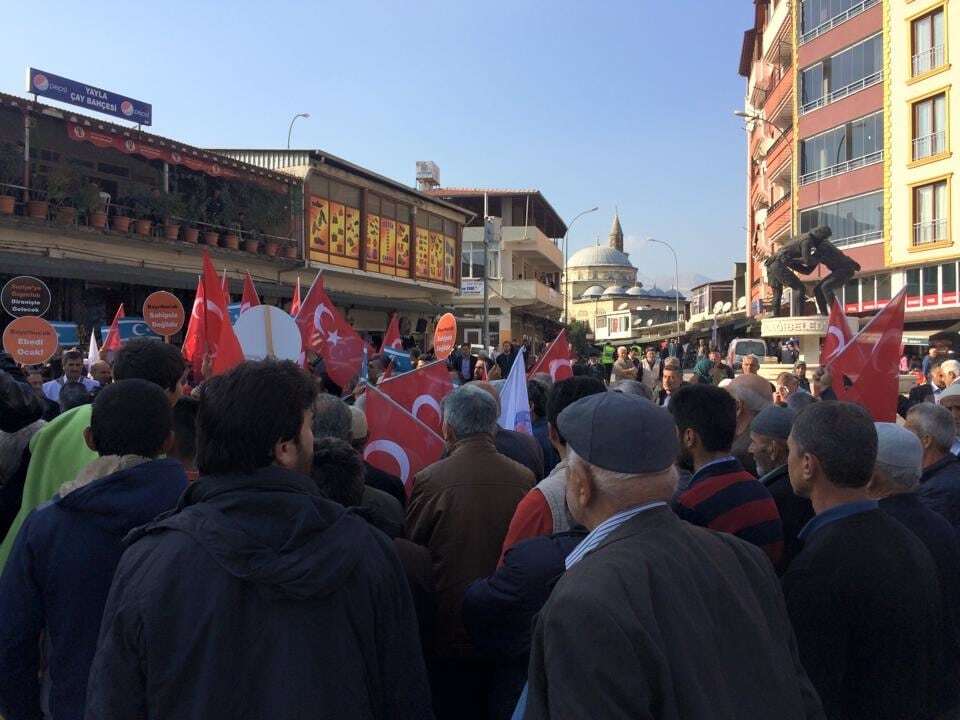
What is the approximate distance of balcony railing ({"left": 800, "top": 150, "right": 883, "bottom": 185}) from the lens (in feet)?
110

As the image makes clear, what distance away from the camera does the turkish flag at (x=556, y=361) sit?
8.61 m

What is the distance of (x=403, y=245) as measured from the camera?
1239 inches

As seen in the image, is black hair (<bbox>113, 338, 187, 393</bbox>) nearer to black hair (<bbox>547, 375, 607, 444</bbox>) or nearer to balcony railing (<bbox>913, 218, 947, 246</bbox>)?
black hair (<bbox>547, 375, 607, 444</bbox>)

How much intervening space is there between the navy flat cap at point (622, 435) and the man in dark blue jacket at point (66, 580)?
141 cm

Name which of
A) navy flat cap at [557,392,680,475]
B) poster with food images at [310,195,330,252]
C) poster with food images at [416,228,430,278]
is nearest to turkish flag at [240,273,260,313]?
navy flat cap at [557,392,680,475]

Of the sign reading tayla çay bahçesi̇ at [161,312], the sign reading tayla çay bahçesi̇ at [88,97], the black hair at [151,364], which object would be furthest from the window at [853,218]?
the black hair at [151,364]

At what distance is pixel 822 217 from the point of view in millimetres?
36844

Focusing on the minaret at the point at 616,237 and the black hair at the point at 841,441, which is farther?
the minaret at the point at 616,237

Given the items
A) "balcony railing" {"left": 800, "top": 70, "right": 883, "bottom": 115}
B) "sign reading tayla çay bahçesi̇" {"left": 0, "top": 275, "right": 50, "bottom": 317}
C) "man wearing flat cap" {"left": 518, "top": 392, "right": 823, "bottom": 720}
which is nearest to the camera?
"man wearing flat cap" {"left": 518, "top": 392, "right": 823, "bottom": 720}

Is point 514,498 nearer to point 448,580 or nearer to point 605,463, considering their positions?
point 448,580

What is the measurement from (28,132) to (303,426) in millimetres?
17367

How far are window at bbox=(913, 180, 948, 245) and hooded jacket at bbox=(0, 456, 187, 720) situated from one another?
33502mm

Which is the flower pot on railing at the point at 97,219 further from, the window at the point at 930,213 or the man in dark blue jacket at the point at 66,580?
the window at the point at 930,213

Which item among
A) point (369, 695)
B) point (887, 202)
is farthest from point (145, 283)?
point (887, 202)
